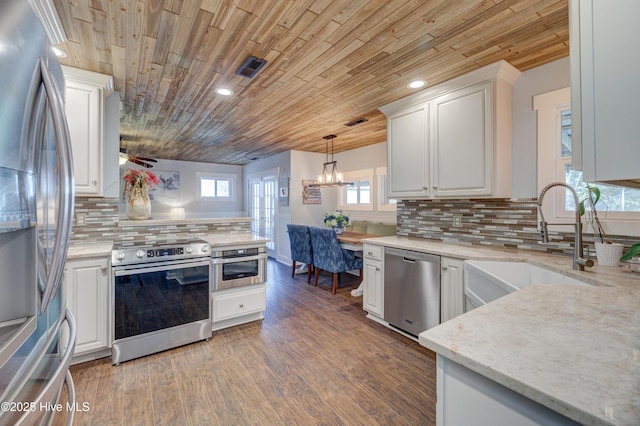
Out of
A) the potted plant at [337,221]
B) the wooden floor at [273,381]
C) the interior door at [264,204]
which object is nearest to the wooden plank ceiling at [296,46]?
the potted plant at [337,221]

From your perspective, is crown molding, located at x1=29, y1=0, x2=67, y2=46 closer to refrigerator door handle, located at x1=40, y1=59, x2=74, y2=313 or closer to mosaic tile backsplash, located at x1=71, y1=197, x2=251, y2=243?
refrigerator door handle, located at x1=40, y1=59, x2=74, y2=313

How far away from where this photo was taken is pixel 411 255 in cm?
264

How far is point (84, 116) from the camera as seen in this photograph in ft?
7.62

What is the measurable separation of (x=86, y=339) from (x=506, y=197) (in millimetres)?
3559

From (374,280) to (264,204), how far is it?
13.7 feet

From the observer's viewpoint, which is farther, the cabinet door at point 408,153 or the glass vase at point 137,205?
the glass vase at point 137,205

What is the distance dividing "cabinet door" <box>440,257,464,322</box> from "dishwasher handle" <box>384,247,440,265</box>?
8 cm

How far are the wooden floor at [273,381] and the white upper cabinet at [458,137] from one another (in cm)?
149

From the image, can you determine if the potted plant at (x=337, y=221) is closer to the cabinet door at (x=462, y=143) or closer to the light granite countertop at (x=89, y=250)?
the cabinet door at (x=462, y=143)

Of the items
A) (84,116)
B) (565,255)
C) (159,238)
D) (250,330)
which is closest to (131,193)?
(159,238)

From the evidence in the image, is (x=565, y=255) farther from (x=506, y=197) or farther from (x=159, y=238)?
(x=159, y=238)

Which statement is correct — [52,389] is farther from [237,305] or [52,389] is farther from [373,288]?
[373,288]

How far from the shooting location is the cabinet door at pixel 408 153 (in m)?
2.82

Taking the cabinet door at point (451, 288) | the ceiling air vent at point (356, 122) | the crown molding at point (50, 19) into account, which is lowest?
the cabinet door at point (451, 288)
